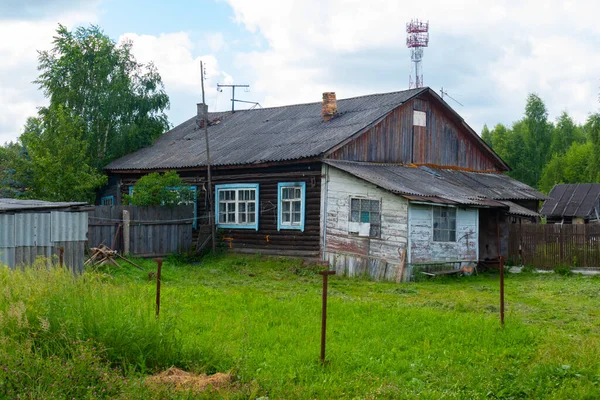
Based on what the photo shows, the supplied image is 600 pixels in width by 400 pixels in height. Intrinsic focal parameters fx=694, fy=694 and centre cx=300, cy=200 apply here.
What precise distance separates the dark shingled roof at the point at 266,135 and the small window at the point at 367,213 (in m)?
1.86

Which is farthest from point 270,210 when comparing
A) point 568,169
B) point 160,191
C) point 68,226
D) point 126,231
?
point 568,169

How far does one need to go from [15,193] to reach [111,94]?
19.0 feet

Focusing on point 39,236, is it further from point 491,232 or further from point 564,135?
point 564,135

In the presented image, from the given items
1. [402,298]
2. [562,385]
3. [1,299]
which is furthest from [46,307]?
[402,298]

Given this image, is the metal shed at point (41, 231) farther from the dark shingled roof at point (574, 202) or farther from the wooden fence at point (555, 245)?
the dark shingled roof at point (574, 202)

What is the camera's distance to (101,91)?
96.2 ft

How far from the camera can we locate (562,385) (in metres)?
7.48

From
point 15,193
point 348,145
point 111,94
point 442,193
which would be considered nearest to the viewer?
point 442,193

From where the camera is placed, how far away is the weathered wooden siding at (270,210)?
1998cm

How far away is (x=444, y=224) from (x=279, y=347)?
35.8 feet

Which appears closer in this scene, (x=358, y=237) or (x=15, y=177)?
(x=358, y=237)

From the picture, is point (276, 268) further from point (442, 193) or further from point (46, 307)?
point (46, 307)

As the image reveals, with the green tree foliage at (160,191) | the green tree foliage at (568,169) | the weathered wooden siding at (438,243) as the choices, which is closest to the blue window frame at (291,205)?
the green tree foliage at (160,191)

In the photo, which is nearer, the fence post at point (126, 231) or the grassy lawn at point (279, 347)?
the grassy lawn at point (279, 347)
